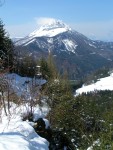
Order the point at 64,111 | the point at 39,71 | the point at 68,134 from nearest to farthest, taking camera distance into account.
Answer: the point at 68,134 < the point at 64,111 < the point at 39,71

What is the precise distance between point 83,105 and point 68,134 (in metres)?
6.81

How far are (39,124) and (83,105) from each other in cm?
1385

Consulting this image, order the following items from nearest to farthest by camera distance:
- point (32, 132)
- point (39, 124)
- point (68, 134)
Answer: point (32, 132) < point (39, 124) < point (68, 134)

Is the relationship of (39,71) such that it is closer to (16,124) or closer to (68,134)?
(68,134)

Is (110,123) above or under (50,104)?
above

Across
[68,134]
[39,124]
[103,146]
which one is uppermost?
[103,146]

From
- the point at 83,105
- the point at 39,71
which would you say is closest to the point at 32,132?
the point at 83,105

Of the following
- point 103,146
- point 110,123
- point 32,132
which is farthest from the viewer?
point 32,132

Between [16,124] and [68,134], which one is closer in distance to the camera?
[16,124]

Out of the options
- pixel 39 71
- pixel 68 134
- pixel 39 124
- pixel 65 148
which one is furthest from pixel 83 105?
pixel 39 71

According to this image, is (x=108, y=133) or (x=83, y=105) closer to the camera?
(x=108, y=133)

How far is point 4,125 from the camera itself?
15719 mm

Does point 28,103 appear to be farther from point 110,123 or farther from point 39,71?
point 39,71

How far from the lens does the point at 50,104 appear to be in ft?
105
